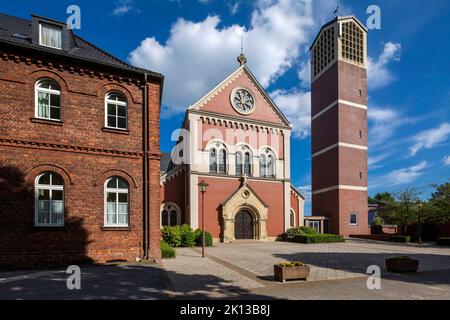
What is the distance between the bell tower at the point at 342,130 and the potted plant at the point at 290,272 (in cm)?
2525

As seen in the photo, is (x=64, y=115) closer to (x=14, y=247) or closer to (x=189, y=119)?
(x=14, y=247)

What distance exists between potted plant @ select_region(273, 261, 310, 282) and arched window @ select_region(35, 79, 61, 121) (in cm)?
1022

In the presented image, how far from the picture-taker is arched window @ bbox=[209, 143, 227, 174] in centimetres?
2786

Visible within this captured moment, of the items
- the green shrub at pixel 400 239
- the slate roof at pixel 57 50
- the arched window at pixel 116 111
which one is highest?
the slate roof at pixel 57 50

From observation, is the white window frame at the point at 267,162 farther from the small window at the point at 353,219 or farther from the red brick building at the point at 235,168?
the small window at the point at 353,219

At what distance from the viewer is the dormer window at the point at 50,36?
42.5 ft

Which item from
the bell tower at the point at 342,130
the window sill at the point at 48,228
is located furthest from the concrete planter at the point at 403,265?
the bell tower at the point at 342,130

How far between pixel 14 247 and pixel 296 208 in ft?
82.8

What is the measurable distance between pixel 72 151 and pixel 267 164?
20.3 metres

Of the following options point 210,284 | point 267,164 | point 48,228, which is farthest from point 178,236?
point 210,284

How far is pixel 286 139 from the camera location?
31172mm

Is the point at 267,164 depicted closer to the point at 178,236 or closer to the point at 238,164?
Answer: the point at 238,164

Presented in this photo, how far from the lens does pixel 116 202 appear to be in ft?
43.4

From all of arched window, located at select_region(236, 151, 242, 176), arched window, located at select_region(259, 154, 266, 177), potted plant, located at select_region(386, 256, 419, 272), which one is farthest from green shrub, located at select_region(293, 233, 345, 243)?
potted plant, located at select_region(386, 256, 419, 272)
